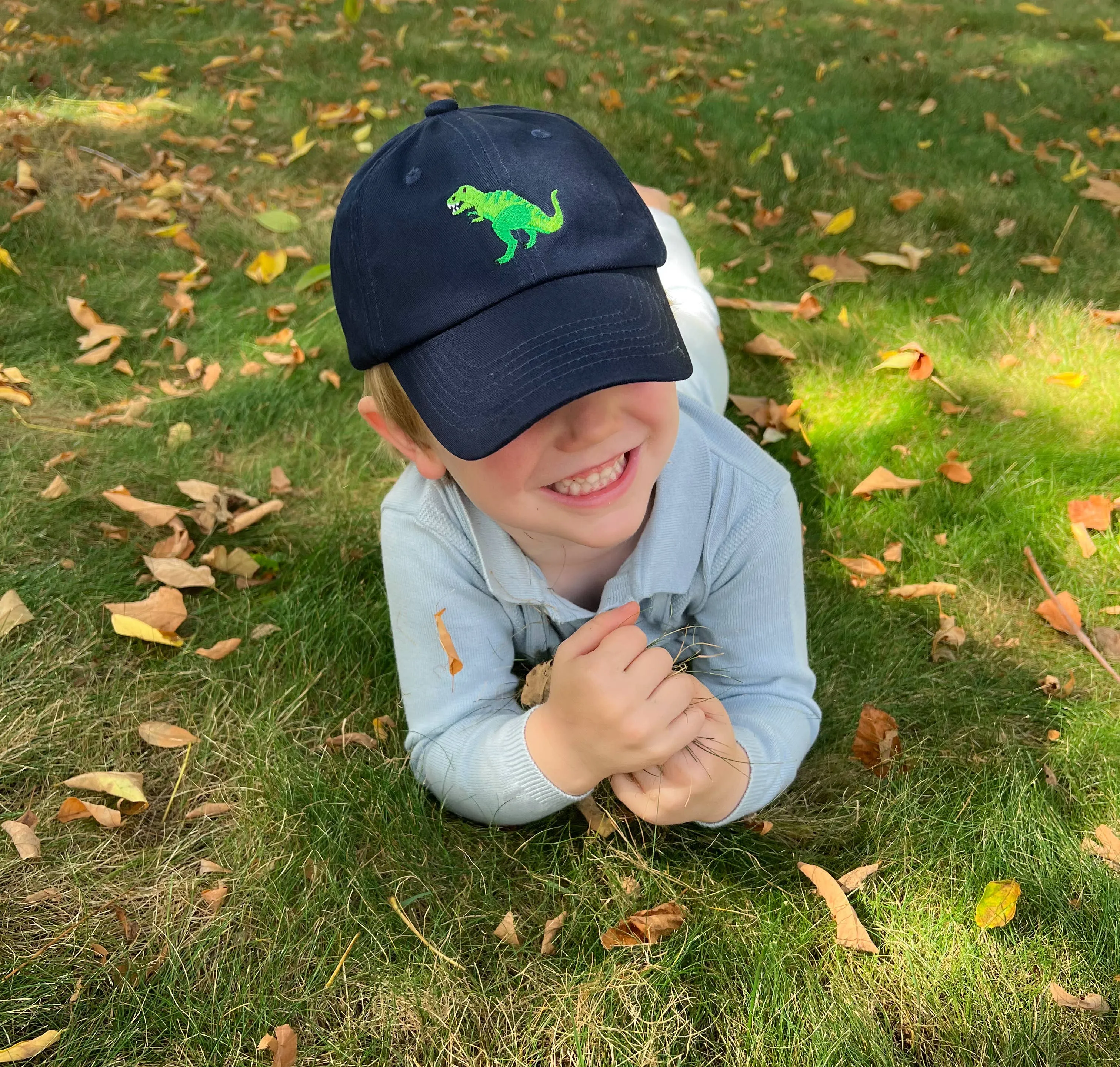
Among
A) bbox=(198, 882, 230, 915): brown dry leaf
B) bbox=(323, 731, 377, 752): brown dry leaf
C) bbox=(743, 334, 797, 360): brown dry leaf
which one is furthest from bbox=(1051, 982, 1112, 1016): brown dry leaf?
bbox=(743, 334, 797, 360): brown dry leaf

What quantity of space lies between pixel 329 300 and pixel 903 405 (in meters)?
1.99

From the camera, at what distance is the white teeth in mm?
1418

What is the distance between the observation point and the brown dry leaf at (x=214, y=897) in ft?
5.06

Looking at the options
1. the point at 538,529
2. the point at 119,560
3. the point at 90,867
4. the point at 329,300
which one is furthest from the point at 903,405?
the point at 90,867

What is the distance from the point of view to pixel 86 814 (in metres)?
1.68

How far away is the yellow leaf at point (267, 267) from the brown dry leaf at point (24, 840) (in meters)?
2.23

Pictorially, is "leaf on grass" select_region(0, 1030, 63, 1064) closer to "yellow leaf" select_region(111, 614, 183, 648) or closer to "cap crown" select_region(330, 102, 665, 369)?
"yellow leaf" select_region(111, 614, 183, 648)

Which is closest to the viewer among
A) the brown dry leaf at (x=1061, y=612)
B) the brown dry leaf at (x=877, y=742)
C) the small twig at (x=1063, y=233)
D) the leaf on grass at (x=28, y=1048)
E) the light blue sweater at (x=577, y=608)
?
the leaf on grass at (x=28, y=1048)

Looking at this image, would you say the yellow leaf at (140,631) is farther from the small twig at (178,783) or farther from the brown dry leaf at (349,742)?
the brown dry leaf at (349,742)

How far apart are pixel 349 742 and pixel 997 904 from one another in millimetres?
1228

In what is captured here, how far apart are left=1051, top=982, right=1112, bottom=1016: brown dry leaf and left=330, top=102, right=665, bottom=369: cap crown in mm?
1309

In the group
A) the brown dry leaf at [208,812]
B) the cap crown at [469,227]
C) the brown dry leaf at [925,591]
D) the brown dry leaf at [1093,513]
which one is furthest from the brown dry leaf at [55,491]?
the brown dry leaf at [1093,513]

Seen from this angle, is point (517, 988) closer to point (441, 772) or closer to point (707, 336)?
point (441, 772)

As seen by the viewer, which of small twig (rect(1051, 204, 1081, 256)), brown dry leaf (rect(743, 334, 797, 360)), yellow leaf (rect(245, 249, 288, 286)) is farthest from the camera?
small twig (rect(1051, 204, 1081, 256))
